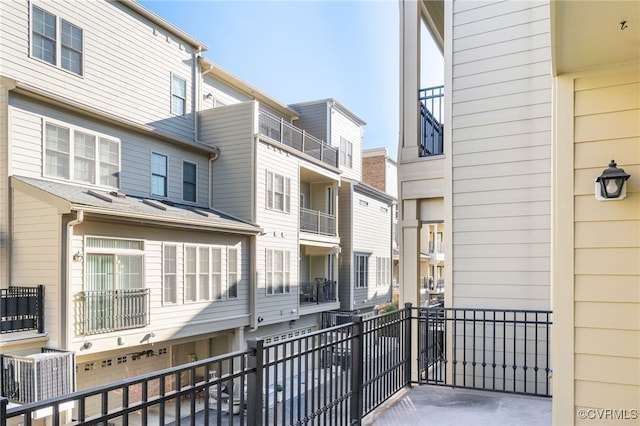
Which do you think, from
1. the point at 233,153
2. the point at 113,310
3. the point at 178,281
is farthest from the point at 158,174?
the point at 113,310

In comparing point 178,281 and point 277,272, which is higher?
point 178,281

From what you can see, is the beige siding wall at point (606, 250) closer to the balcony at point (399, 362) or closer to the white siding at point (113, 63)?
the balcony at point (399, 362)

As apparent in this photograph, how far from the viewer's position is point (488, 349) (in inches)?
219

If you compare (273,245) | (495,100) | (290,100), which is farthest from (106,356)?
(290,100)

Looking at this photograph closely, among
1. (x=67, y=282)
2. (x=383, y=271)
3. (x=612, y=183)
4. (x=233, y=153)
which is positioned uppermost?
(x=233, y=153)

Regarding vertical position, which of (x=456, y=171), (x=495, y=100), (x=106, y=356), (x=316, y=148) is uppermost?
(x=316, y=148)

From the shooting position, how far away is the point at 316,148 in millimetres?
17016

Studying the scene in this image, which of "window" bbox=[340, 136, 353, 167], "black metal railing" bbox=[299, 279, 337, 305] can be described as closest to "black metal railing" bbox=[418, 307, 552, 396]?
"black metal railing" bbox=[299, 279, 337, 305]

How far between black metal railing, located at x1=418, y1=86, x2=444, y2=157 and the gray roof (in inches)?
237

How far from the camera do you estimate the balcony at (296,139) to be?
14.8 meters

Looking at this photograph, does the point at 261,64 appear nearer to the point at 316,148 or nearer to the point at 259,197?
the point at 316,148

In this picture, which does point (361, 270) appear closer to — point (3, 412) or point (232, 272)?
point (232, 272)

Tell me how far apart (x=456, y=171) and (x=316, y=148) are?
1150 cm

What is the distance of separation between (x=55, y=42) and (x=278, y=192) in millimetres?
6973
